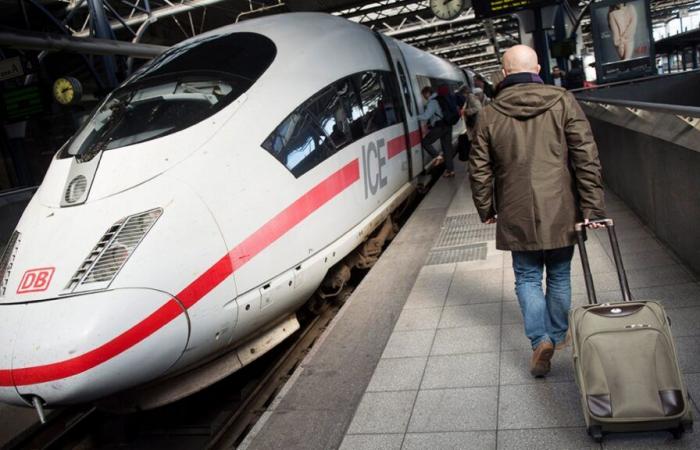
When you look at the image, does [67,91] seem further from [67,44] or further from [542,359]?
[542,359]

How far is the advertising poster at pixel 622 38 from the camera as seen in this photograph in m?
13.3

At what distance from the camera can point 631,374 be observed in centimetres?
250

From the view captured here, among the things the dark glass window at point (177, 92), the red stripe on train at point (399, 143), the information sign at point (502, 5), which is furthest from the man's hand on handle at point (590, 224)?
the information sign at point (502, 5)

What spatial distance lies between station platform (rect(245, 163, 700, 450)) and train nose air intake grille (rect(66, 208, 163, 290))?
1.12 metres

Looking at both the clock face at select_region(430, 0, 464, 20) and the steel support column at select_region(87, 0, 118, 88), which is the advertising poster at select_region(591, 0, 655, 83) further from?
the steel support column at select_region(87, 0, 118, 88)

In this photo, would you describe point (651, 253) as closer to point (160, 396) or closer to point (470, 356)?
point (470, 356)

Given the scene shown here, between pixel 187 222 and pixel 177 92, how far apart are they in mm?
1296

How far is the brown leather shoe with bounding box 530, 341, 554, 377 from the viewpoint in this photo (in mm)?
3186

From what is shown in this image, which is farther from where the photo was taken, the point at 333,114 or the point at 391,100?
the point at 391,100

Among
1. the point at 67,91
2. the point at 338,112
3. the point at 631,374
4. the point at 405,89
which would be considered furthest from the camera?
the point at 67,91

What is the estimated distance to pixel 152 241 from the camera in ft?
11.0

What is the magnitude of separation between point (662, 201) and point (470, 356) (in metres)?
2.34

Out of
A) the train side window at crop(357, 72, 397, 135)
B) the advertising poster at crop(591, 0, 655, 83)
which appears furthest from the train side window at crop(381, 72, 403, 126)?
the advertising poster at crop(591, 0, 655, 83)

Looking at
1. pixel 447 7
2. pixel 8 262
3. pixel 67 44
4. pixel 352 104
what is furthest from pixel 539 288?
pixel 447 7
